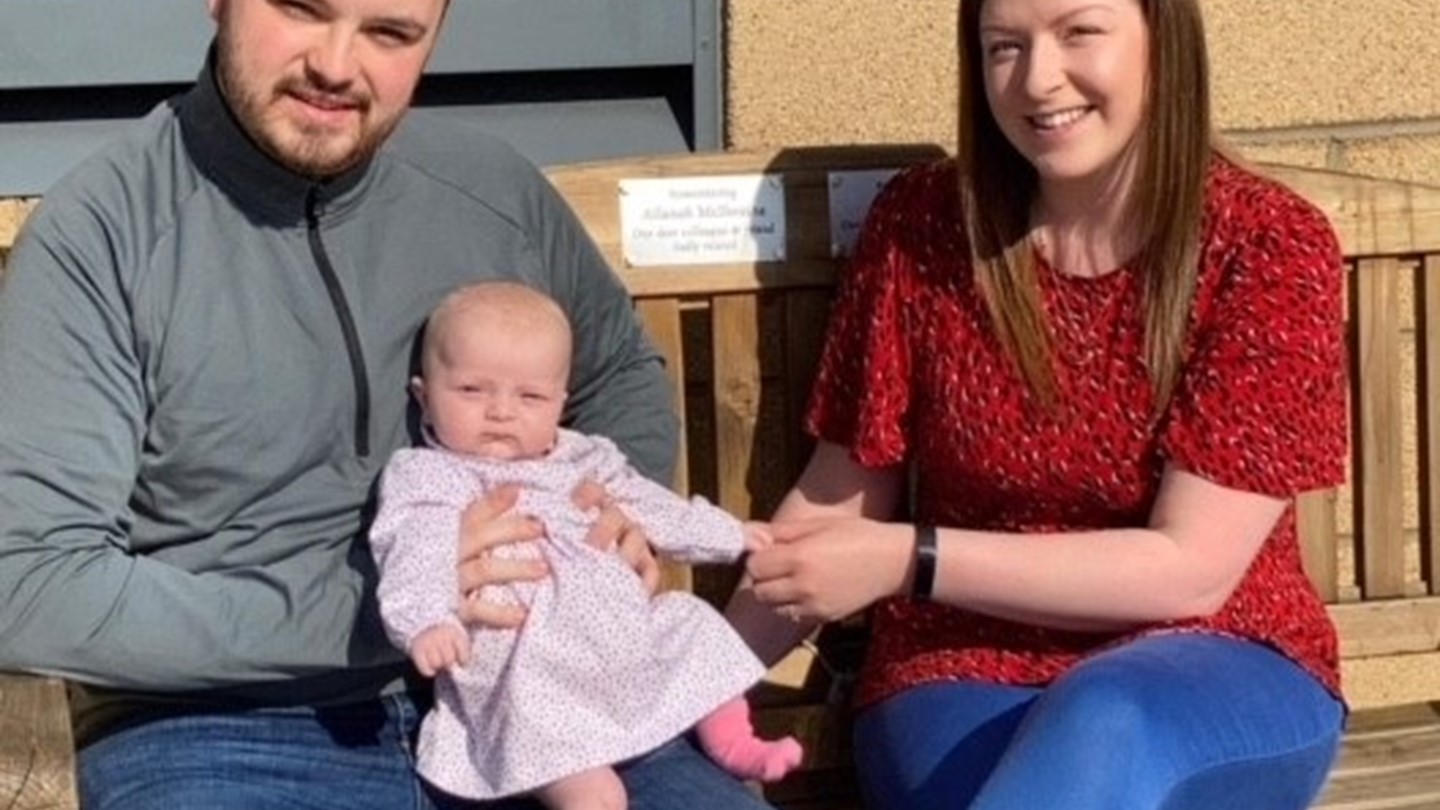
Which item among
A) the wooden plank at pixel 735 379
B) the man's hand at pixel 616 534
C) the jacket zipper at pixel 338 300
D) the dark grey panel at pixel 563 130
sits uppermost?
the dark grey panel at pixel 563 130

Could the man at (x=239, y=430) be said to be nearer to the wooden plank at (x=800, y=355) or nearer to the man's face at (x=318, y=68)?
the man's face at (x=318, y=68)

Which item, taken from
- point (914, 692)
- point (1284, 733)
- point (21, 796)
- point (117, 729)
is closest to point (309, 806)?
point (117, 729)

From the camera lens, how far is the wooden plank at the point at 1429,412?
3637 mm

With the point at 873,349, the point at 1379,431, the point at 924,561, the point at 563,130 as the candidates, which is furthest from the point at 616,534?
the point at 1379,431

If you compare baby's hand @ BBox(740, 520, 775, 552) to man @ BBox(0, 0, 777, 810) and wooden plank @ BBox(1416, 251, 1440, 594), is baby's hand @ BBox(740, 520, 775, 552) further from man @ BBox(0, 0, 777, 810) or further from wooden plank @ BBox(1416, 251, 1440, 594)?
wooden plank @ BBox(1416, 251, 1440, 594)

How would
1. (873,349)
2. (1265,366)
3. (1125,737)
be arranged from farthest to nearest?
(873,349) → (1265,366) → (1125,737)

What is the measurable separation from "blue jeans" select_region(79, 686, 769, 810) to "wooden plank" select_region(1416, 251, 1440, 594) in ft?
4.08

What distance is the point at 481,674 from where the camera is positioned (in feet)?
9.21

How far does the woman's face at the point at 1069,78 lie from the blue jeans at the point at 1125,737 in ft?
1.93

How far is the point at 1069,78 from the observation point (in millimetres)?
3033

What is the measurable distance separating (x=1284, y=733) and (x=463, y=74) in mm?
1549

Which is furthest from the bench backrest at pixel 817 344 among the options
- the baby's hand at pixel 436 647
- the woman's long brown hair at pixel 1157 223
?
the baby's hand at pixel 436 647

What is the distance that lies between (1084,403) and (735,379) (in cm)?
57

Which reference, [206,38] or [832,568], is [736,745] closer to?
[832,568]
